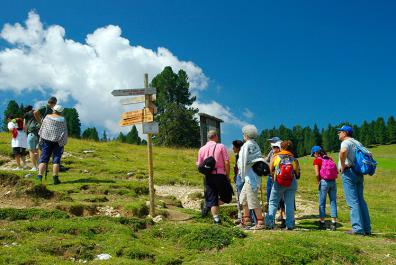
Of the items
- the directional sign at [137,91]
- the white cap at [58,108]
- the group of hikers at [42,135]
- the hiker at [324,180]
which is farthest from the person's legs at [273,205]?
the white cap at [58,108]

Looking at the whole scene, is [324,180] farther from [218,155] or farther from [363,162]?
[218,155]

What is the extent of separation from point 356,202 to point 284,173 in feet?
5.07

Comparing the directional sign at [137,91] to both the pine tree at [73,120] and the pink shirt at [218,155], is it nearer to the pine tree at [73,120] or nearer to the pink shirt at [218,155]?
the pink shirt at [218,155]

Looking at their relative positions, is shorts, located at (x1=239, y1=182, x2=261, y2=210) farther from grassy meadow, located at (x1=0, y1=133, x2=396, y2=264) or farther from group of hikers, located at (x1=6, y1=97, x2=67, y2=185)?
group of hikers, located at (x1=6, y1=97, x2=67, y2=185)

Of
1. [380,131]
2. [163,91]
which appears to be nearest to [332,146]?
[380,131]

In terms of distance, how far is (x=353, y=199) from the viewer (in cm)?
866

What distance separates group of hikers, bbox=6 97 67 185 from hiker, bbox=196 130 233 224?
5318mm

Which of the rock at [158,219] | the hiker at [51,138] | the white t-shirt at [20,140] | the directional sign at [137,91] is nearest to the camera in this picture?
the rock at [158,219]

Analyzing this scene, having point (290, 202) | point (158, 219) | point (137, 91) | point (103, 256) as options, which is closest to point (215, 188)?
point (158, 219)

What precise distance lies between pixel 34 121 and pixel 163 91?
60994 mm

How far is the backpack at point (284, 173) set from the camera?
909 cm

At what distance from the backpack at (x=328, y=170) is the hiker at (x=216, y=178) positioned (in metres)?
2.85

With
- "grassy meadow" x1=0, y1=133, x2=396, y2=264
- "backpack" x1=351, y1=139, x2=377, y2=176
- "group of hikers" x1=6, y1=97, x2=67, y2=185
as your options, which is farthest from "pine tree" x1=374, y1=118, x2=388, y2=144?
"backpack" x1=351, y1=139, x2=377, y2=176

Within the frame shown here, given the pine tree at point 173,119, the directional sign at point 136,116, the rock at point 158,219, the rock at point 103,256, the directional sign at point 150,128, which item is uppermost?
the pine tree at point 173,119
